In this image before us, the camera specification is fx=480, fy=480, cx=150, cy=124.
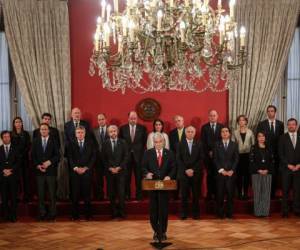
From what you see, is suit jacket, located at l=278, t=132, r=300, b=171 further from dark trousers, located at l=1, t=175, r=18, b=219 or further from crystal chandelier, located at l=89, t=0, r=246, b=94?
dark trousers, located at l=1, t=175, r=18, b=219

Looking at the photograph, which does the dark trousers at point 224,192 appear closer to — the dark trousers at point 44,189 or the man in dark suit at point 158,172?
the man in dark suit at point 158,172

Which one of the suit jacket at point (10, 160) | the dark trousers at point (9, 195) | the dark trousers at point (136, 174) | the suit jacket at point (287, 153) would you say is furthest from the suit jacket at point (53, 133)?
the suit jacket at point (287, 153)

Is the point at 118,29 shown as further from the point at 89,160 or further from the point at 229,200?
the point at 229,200

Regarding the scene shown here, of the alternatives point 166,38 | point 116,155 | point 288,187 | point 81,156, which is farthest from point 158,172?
point 288,187

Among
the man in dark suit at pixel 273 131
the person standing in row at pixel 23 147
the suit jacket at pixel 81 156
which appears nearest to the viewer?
the suit jacket at pixel 81 156

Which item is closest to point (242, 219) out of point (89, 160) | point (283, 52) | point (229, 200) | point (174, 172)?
point (229, 200)

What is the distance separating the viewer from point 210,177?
26.9 ft

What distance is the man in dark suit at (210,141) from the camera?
8.14 metres

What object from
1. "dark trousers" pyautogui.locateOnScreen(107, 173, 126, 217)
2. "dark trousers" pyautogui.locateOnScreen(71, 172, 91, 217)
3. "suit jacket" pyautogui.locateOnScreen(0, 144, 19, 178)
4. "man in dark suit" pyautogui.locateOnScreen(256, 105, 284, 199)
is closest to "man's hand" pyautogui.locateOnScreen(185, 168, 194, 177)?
"dark trousers" pyautogui.locateOnScreen(107, 173, 126, 217)

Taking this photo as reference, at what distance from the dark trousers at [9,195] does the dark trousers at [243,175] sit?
368 cm

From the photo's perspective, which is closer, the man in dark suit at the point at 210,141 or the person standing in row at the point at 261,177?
the person standing in row at the point at 261,177

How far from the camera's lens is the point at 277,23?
8688 mm

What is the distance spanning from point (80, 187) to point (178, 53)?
370 cm

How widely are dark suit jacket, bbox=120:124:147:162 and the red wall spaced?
702 mm
